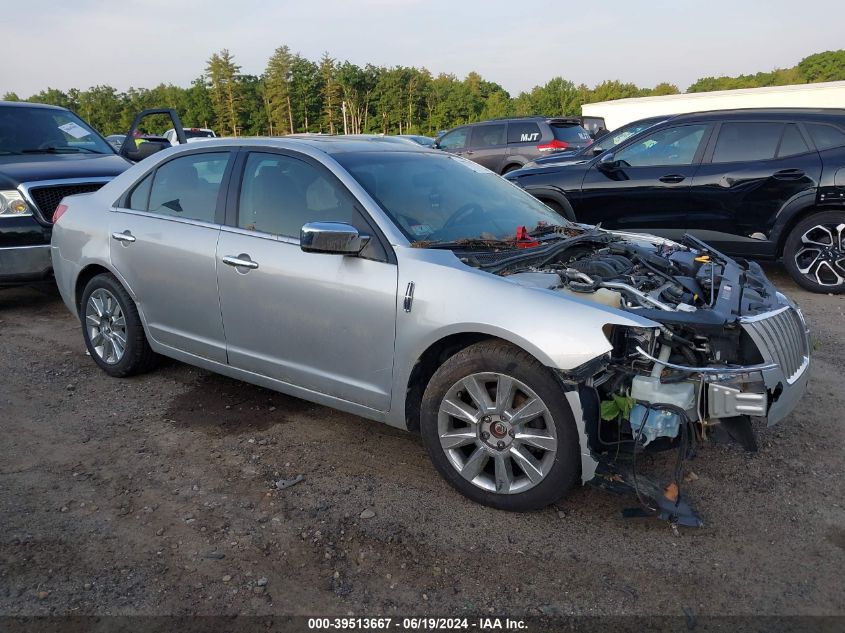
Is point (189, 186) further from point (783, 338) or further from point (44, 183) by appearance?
point (783, 338)

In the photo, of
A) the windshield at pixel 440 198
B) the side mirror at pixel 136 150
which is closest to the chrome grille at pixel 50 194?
the side mirror at pixel 136 150

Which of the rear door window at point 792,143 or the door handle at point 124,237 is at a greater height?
the rear door window at point 792,143

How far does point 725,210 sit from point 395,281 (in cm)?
527

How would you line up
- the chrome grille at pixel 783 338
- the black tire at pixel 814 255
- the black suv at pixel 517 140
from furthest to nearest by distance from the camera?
the black suv at pixel 517 140
the black tire at pixel 814 255
the chrome grille at pixel 783 338

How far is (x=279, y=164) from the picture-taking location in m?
4.12

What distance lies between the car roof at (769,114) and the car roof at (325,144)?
4.51 metres

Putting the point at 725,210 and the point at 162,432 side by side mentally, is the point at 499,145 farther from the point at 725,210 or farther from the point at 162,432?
the point at 162,432

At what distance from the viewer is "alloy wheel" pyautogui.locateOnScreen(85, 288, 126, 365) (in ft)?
16.4

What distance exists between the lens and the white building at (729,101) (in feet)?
92.3

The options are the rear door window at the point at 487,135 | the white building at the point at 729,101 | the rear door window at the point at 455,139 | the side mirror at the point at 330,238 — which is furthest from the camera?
the white building at the point at 729,101

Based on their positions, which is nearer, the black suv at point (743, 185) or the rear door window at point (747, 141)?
the black suv at point (743, 185)

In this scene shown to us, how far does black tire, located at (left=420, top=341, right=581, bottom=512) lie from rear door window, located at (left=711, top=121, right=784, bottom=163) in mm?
5560

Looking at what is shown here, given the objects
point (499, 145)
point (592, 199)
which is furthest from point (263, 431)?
point (499, 145)

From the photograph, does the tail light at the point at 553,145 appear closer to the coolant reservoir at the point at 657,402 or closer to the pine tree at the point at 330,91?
the coolant reservoir at the point at 657,402
